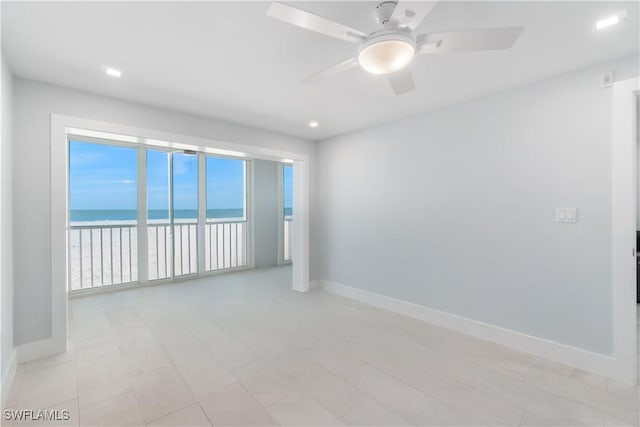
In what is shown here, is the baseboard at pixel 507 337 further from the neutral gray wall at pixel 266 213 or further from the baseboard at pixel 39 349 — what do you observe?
the baseboard at pixel 39 349

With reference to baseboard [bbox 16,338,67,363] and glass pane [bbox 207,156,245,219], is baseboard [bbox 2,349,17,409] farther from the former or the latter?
glass pane [bbox 207,156,245,219]

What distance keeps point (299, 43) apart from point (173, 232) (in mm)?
4245

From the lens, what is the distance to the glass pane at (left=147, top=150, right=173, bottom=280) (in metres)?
4.83

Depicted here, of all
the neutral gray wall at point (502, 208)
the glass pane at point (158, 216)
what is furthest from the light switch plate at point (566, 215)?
the glass pane at point (158, 216)

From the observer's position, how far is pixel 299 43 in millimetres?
1925

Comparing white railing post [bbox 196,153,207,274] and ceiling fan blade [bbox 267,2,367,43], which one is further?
white railing post [bbox 196,153,207,274]

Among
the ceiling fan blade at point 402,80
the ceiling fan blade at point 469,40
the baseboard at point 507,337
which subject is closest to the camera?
the ceiling fan blade at point 469,40

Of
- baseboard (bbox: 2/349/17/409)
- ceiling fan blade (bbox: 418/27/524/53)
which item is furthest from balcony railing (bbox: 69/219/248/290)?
ceiling fan blade (bbox: 418/27/524/53)

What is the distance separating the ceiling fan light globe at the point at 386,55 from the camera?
1.44 metres

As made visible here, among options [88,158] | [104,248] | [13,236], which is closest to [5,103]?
[13,236]

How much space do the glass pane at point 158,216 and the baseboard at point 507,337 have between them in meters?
3.52

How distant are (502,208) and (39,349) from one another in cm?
430

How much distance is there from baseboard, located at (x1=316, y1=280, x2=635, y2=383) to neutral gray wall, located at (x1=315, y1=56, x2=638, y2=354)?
0.20 ft

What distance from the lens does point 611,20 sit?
1677 mm
